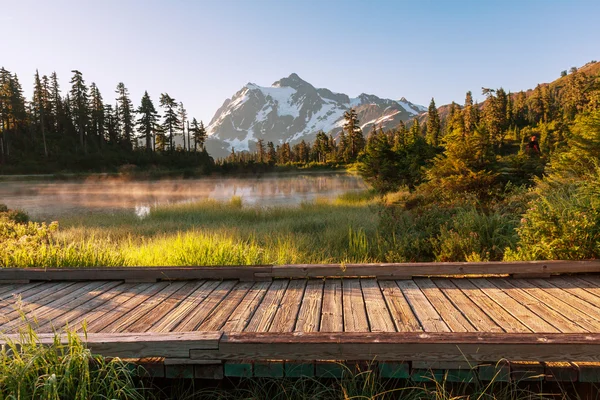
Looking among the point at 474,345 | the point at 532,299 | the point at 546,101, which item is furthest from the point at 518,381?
the point at 546,101

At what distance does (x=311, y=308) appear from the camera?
11.8 feet

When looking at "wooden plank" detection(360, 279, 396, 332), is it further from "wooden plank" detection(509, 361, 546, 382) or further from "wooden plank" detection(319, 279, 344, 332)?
"wooden plank" detection(509, 361, 546, 382)

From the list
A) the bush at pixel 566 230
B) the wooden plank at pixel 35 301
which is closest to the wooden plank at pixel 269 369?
the wooden plank at pixel 35 301

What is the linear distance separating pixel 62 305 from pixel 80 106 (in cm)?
7043

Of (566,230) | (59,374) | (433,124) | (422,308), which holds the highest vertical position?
(433,124)

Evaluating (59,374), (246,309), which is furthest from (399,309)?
(59,374)

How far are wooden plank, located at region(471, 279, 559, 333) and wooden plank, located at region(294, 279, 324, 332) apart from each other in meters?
1.92

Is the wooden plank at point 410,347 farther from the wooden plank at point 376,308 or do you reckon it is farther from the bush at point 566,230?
the bush at point 566,230

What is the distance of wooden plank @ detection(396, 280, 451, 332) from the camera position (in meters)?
3.08

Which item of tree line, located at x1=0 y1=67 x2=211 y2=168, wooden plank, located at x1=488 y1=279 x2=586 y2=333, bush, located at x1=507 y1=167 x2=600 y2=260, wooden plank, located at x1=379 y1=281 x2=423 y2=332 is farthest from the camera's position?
tree line, located at x1=0 y1=67 x2=211 y2=168

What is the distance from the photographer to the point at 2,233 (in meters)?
9.25

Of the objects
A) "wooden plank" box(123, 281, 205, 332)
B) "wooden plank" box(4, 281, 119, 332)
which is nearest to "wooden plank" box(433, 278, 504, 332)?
"wooden plank" box(123, 281, 205, 332)

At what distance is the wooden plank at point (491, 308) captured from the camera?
3.02m

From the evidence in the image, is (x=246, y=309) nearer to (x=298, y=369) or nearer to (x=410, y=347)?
(x=298, y=369)
